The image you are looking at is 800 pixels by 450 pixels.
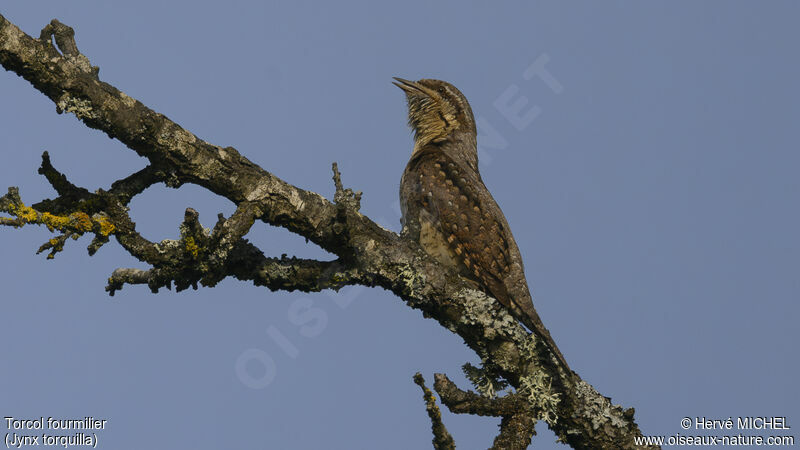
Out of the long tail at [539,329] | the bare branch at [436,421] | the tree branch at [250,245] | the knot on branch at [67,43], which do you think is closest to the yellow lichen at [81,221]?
the tree branch at [250,245]

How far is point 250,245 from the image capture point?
539 cm

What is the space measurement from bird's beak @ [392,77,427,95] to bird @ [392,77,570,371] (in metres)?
0.89

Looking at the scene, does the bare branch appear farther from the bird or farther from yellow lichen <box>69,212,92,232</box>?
yellow lichen <box>69,212,92,232</box>

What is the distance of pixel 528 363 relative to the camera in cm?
554

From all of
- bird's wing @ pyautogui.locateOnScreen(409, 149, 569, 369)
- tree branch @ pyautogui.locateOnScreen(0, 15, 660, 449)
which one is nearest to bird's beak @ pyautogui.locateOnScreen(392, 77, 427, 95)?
bird's wing @ pyautogui.locateOnScreen(409, 149, 569, 369)

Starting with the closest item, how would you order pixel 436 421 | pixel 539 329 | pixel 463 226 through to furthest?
1. pixel 436 421
2. pixel 539 329
3. pixel 463 226

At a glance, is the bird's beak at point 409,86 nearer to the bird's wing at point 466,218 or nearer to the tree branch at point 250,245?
the bird's wing at point 466,218

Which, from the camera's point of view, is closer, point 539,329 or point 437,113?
point 539,329

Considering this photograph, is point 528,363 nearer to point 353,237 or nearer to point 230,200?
point 353,237

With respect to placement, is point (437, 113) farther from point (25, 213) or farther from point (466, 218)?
point (25, 213)

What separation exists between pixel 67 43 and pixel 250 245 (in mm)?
1796

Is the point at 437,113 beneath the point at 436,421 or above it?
above

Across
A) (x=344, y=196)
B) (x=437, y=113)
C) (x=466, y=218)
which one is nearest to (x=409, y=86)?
(x=437, y=113)

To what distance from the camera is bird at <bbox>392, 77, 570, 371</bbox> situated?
6.10 metres
